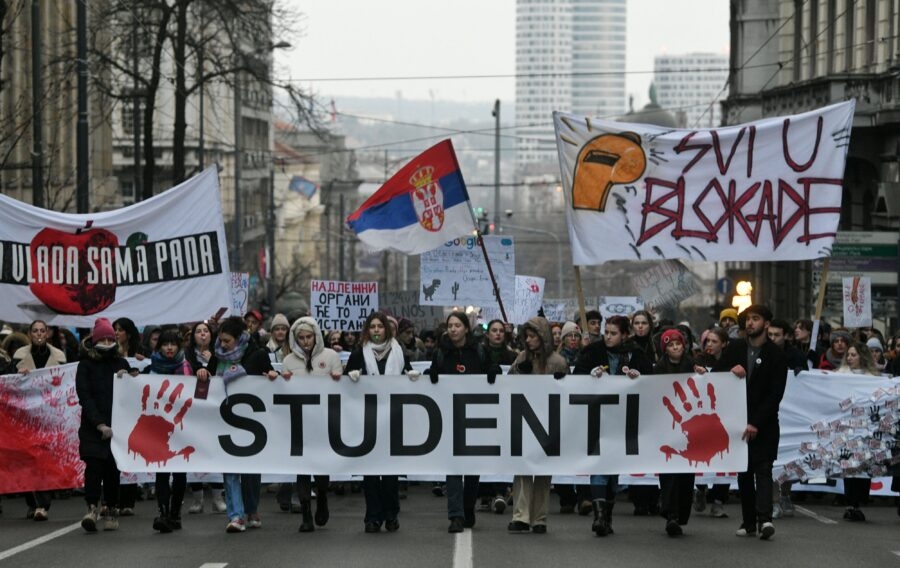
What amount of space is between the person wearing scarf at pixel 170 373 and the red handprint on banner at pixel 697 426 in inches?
143

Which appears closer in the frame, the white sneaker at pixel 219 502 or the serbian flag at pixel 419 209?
the white sneaker at pixel 219 502

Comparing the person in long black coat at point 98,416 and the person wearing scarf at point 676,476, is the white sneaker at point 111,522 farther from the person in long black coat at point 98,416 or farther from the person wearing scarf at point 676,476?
the person wearing scarf at point 676,476

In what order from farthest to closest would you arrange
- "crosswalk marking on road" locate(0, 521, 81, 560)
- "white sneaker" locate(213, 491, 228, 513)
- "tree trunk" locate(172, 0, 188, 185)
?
1. "tree trunk" locate(172, 0, 188, 185)
2. "white sneaker" locate(213, 491, 228, 513)
3. "crosswalk marking on road" locate(0, 521, 81, 560)

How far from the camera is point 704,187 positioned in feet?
54.2

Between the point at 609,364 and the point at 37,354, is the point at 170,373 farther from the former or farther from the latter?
the point at 609,364

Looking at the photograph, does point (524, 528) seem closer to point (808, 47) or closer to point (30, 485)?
point (30, 485)

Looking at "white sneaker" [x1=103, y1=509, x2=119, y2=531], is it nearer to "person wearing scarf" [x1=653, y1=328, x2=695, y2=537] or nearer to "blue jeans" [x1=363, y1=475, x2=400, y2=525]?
"blue jeans" [x1=363, y1=475, x2=400, y2=525]

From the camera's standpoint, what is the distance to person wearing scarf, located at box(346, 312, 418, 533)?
570 inches

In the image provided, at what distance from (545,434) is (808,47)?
31.1 meters

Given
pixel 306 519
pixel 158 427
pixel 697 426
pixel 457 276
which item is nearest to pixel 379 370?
pixel 306 519

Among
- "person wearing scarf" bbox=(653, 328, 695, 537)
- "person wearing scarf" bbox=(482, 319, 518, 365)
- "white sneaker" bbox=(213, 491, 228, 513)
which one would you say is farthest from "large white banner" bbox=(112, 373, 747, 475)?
"person wearing scarf" bbox=(482, 319, 518, 365)

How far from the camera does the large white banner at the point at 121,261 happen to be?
55.0 ft

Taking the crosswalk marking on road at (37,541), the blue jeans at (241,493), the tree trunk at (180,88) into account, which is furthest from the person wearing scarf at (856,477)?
the tree trunk at (180,88)

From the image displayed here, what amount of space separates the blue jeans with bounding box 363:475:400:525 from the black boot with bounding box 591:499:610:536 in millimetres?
1510
